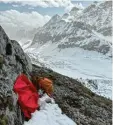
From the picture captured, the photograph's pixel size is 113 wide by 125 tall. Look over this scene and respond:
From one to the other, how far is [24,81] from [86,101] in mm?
8329

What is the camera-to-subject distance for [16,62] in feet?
69.4

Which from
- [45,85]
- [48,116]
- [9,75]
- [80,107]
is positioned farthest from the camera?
[80,107]

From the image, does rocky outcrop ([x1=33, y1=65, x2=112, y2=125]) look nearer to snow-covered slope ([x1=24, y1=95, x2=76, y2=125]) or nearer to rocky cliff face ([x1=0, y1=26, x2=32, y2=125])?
snow-covered slope ([x1=24, y1=95, x2=76, y2=125])

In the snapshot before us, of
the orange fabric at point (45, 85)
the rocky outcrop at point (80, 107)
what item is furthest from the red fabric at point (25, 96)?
the rocky outcrop at point (80, 107)

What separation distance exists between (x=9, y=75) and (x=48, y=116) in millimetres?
3055

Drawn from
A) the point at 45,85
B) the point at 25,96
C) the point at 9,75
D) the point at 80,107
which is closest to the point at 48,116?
the point at 25,96

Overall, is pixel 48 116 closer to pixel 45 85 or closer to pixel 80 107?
pixel 45 85

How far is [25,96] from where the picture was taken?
18.2 meters

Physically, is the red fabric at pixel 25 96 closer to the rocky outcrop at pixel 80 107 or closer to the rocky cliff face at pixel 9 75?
the rocky cliff face at pixel 9 75

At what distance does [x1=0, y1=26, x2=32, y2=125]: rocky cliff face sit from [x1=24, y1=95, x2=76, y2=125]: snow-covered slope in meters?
1.32

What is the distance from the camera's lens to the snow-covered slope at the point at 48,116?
1761 centimetres

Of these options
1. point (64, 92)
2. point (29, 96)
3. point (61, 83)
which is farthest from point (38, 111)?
point (61, 83)

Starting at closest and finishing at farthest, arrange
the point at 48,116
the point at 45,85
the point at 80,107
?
→ the point at 48,116, the point at 45,85, the point at 80,107

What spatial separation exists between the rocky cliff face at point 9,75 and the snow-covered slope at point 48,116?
132cm
